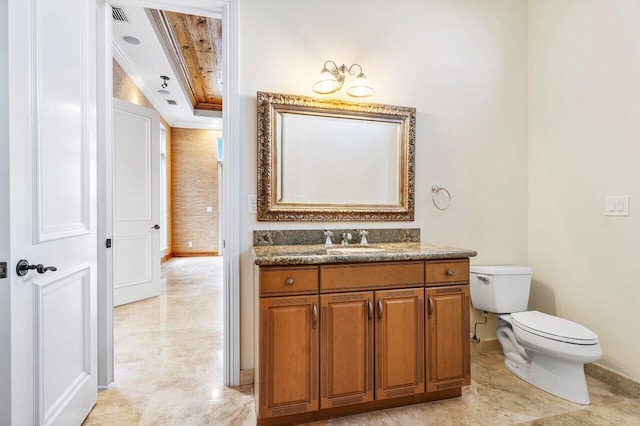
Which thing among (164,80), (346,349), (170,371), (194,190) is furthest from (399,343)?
(194,190)

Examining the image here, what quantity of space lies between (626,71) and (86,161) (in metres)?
3.23

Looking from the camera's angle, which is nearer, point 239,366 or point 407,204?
point 239,366

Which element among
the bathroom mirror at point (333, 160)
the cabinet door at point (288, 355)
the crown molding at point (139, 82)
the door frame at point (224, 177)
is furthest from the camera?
the crown molding at point (139, 82)

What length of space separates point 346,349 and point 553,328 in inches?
51.4

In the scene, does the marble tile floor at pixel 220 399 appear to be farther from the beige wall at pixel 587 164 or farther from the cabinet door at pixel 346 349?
the beige wall at pixel 587 164

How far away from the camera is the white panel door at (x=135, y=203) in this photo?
376 centimetres

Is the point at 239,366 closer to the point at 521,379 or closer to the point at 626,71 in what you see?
the point at 521,379

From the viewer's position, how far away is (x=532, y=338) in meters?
1.96

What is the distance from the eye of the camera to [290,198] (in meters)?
2.13

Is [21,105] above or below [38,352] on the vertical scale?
above

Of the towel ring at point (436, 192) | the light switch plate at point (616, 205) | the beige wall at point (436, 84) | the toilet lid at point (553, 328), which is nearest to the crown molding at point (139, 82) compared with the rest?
the beige wall at point (436, 84)

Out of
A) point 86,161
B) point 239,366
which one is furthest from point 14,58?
point 239,366

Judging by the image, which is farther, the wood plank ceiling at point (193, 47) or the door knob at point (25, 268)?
the wood plank ceiling at point (193, 47)

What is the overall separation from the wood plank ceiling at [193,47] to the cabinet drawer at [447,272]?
302 cm
